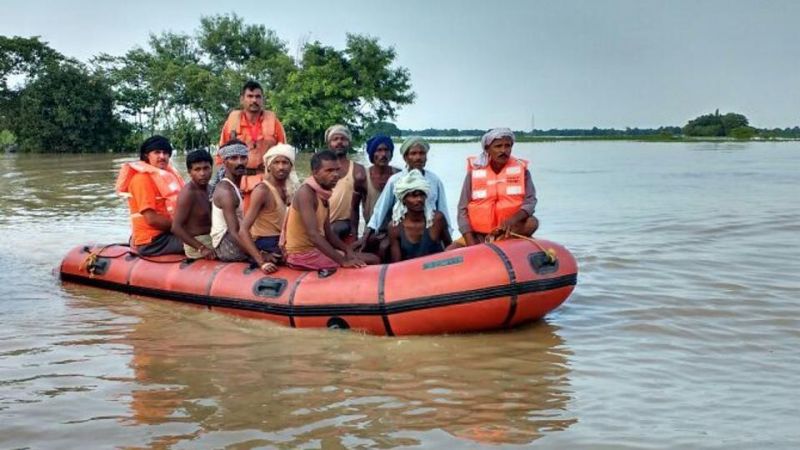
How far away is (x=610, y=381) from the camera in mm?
4496

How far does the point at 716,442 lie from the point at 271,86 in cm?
3360

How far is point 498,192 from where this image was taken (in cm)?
599

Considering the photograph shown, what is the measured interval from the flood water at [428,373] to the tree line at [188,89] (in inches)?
1016

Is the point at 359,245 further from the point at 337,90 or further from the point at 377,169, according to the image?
the point at 337,90

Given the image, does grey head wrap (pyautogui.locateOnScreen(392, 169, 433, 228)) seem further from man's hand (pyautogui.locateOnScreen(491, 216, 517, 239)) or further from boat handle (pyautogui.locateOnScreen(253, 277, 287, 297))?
boat handle (pyautogui.locateOnScreen(253, 277, 287, 297))

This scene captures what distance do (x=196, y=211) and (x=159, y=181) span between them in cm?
49

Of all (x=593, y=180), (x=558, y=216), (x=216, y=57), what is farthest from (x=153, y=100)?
(x=558, y=216)

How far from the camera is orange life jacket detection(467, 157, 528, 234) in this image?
5.97 metres

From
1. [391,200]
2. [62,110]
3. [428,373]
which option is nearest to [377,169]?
[391,200]

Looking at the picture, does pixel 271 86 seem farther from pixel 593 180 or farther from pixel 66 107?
pixel 593 180

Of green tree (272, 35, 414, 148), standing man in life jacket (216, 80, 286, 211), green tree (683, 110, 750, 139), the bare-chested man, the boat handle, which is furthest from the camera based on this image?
green tree (683, 110, 750, 139)

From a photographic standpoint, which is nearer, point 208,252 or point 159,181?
point 208,252

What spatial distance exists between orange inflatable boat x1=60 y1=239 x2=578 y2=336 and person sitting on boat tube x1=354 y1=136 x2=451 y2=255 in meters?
0.81

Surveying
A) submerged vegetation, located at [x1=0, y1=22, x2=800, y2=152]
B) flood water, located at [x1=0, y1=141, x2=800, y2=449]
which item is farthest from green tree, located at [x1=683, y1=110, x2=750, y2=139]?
flood water, located at [x1=0, y1=141, x2=800, y2=449]
